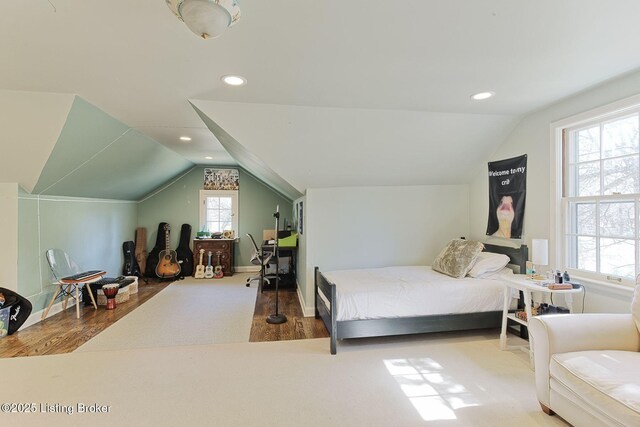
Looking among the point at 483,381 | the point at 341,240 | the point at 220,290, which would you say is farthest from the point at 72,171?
the point at 483,381

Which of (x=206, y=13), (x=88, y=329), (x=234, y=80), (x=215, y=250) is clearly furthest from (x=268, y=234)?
(x=206, y=13)

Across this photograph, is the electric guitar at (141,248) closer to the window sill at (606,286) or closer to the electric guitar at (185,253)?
the electric guitar at (185,253)

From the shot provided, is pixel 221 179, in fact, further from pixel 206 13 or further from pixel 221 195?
pixel 206 13

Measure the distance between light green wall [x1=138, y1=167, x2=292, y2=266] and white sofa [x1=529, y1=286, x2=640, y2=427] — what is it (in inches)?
221

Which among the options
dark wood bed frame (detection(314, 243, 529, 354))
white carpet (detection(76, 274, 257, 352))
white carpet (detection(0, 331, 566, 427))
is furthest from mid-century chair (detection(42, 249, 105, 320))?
dark wood bed frame (detection(314, 243, 529, 354))

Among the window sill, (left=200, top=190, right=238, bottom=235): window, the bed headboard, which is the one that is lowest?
the window sill

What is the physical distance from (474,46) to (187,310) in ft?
13.8

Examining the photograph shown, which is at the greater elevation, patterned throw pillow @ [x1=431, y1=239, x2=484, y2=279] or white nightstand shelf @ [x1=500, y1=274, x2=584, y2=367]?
patterned throw pillow @ [x1=431, y1=239, x2=484, y2=279]

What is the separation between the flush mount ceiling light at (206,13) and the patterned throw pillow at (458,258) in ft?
10.4

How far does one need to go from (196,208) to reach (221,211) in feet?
1.77

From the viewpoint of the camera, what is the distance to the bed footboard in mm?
2809

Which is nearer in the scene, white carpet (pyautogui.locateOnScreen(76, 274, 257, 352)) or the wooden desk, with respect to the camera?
white carpet (pyautogui.locateOnScreen(76, 274, 257, 352))

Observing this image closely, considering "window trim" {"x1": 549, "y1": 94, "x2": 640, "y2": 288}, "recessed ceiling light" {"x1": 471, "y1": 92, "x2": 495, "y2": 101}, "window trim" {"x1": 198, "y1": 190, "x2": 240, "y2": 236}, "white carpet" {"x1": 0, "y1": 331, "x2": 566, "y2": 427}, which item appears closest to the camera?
"white carpet" {"x1": 0, "y1": 331, "x2": 566, "y2": 427}

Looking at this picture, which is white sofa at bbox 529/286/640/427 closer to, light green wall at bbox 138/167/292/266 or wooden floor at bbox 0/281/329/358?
wooden floor at bbox 0/281/329/358
